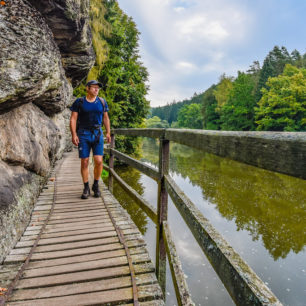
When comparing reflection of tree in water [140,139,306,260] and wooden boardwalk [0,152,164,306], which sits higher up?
wooden boardwalk [0,152,164,306]

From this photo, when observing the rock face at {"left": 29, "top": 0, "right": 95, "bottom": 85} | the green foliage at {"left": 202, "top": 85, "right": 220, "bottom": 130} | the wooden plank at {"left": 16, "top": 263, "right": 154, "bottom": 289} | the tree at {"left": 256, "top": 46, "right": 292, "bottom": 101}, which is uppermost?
the tree at {"left": 256, "top": 46, "right": 292, "bottom": 101}

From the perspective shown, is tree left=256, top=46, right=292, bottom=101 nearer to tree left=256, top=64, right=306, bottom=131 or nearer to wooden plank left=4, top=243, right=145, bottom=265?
tree left=256, top=64, right=306, bottom=131

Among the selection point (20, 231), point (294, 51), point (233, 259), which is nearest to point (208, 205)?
point (20, 231)

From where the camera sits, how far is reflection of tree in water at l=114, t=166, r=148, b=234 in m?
8.30

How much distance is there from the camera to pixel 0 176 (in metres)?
2.35

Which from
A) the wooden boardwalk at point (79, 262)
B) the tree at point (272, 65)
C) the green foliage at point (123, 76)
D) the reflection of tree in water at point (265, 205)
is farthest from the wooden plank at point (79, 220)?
the tree at point (272, 65)

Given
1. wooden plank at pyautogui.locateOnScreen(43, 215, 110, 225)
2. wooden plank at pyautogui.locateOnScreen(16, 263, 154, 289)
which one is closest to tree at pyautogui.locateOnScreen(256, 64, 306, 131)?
wooden plank at pyautogui.locateOnScreen(43, 215, 110, 225)

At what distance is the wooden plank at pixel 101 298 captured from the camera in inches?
62.0

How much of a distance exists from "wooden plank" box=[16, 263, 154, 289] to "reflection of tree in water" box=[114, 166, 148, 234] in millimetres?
5971

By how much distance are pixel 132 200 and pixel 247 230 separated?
504 centimetres

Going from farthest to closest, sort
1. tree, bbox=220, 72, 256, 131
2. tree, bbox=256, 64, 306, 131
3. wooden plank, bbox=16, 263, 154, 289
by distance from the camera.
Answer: tree, bbox=220, 72, 256, 131, tree, bbox=256, 64, 306, 131, wooden plank, bbox=16, 263, 154, 289

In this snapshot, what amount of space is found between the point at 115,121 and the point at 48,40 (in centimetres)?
1056

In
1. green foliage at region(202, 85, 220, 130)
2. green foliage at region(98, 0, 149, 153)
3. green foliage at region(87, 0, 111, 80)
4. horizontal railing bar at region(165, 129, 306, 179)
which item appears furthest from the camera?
green foliage at region(202, 85, 220, 130)

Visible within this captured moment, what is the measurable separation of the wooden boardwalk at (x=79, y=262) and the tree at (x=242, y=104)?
3533 centimetres
